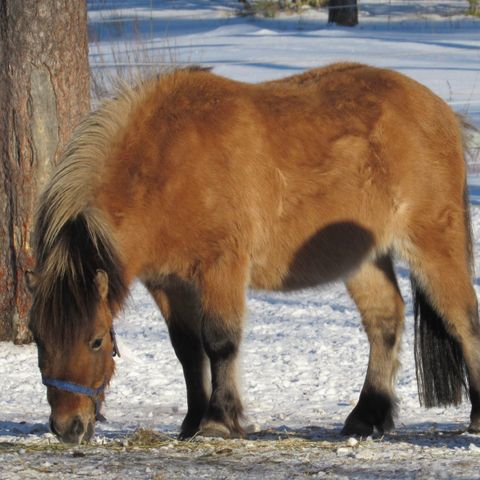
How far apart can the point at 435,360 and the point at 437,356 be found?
0.03 metres

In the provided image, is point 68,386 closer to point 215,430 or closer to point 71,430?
point 71,430

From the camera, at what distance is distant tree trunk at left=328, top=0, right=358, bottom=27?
23.7 meters

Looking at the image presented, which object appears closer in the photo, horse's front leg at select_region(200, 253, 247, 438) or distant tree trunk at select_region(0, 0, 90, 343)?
horse's front leg at select_region(200, 253, 247, 438)

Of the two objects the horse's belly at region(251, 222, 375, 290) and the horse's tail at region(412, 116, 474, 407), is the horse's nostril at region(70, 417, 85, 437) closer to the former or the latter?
the horse's belly at region(251, 222, 375, 290)

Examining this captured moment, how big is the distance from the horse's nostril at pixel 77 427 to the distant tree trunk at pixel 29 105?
3.01 m

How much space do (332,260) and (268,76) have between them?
35.7ft

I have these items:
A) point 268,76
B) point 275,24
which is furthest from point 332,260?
point 275,24

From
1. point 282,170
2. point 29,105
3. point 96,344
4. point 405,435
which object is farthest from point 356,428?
point 29,105

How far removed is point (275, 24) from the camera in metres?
25.2

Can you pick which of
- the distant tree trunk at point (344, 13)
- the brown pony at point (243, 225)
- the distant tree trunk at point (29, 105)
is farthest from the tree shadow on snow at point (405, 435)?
the distant tree trunk at point (344, 13)

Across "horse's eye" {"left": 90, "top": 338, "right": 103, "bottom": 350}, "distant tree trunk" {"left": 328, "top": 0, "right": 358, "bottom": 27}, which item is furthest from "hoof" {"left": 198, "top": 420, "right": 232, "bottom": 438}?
"distant tree trunk" {"left": 328, "top": 0, "right": 358, "bottom": 27}

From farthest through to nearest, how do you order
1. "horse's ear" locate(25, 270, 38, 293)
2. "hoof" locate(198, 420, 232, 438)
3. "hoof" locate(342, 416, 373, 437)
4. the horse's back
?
1. "hoof" locate(342, 416, 373, 437)
2. "hoof" locate(198, 420, 232, 438)
3. the horse's back
4. "horse's ear" locate(25, 270, 38, 293)

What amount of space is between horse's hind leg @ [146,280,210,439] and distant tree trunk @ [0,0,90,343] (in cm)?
212

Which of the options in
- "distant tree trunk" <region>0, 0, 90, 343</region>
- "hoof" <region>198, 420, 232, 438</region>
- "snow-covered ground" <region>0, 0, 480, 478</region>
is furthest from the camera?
"distant tree trunk" <region>0, 0, 90, 343</region>
